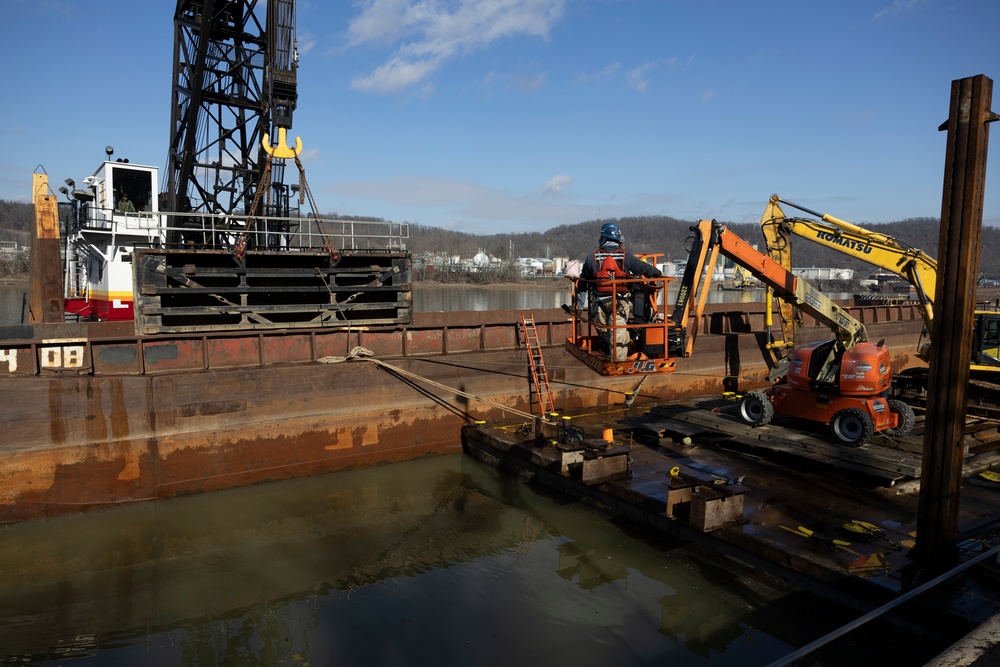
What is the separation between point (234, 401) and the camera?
11.1 m

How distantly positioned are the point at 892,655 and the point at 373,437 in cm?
910

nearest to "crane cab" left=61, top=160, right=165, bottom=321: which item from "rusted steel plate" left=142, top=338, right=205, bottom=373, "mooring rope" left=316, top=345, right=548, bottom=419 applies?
"rusted steel plate" left=142, top=338, right=205, bottom=373

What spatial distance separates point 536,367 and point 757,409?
16.9ft

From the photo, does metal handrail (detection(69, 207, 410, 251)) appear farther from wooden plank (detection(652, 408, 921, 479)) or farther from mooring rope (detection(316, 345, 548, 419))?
wooden plank (detection(652, 408, 921, 479))

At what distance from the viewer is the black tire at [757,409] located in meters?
10.9

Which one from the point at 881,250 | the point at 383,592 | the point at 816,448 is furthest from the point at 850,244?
the point at 383,592

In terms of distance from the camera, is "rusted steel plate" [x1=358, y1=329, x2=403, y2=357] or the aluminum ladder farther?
the aluminum ladder

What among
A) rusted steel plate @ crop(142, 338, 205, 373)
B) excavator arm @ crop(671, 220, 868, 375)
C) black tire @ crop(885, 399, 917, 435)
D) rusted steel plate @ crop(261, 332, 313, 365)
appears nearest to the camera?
excavator arm @ crop(671, 220, 868, 375)

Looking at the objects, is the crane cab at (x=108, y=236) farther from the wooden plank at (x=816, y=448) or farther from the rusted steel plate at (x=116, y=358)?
the wooden plank at (x=816, y=448)

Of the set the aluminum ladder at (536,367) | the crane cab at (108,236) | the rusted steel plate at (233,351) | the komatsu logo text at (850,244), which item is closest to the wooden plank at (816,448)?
the aluminum ladder at (536,367)

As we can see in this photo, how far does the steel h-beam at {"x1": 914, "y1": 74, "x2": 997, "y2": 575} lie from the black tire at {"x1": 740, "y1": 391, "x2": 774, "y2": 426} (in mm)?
5026

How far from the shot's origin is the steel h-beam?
5539 mm

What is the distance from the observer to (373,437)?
485 inches

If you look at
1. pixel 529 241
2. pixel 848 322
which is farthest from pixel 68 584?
pixel 529 241
